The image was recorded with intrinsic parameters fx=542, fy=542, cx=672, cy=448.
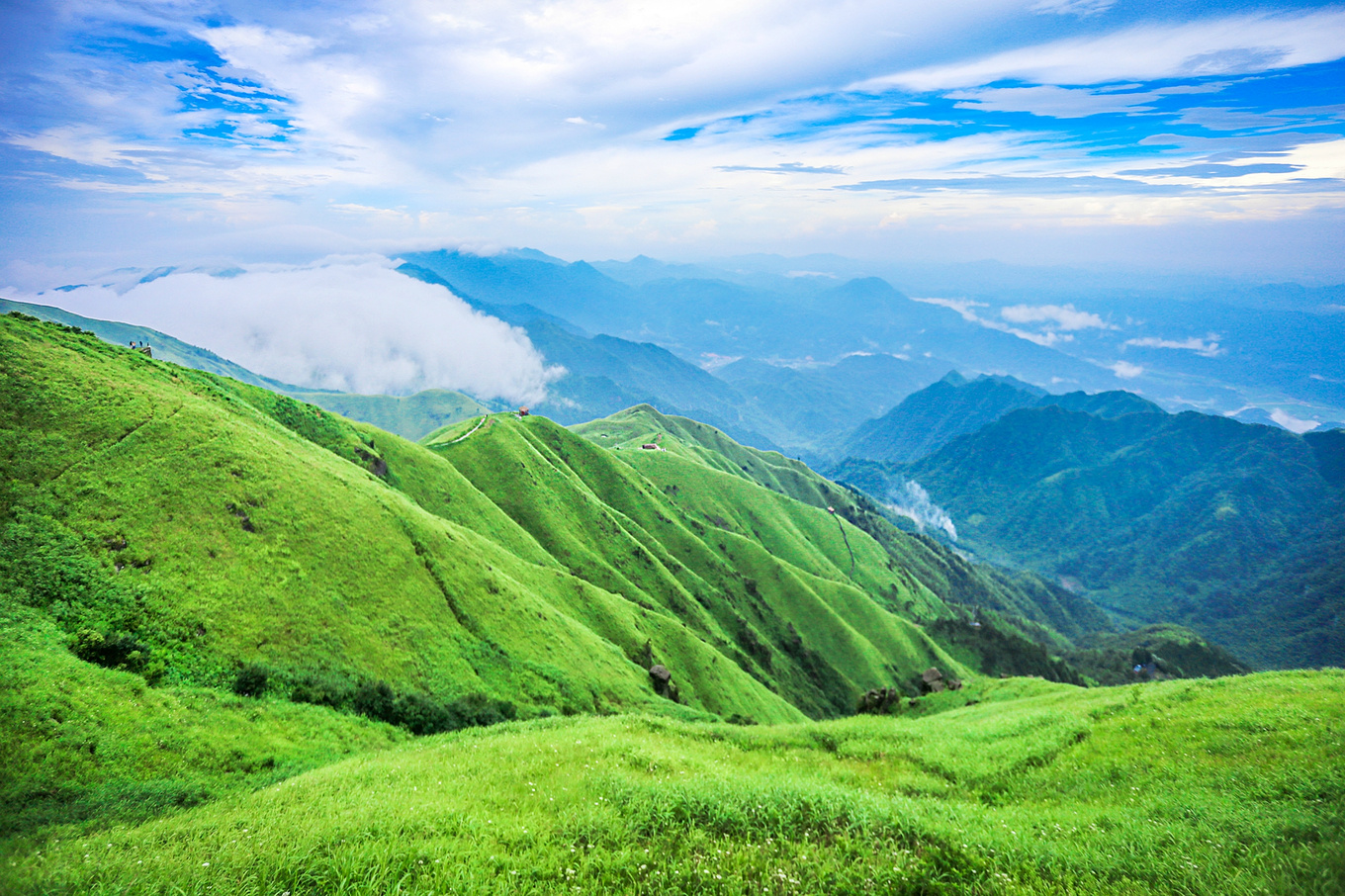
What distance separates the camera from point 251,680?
108 ft

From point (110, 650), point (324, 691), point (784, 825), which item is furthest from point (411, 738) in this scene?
point (784, 825)

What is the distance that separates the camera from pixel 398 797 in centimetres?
1455

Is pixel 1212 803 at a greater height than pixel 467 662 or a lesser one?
greater

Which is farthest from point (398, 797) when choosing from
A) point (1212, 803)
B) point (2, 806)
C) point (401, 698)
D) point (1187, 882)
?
point (401, 698)

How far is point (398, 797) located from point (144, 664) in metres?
25.9

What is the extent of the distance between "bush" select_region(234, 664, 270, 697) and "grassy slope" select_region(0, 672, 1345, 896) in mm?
17233

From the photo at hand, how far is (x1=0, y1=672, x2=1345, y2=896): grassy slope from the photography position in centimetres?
1002

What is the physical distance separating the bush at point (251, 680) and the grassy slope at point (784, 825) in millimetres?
17233

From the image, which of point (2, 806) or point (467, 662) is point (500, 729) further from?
point (467, 662)

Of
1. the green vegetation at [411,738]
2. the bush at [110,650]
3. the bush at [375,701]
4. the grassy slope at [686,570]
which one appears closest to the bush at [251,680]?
the green vegetation at [411,738]

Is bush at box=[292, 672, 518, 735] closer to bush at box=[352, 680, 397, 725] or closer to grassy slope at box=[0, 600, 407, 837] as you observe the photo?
bush at box=[352, 680, 397, 725]

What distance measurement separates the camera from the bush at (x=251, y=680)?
32.2 meters

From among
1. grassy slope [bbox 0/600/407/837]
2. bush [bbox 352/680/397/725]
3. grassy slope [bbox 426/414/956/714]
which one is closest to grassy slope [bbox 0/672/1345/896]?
grassy slope [bbox 0/600/407/837]

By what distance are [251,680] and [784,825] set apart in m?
35.0
